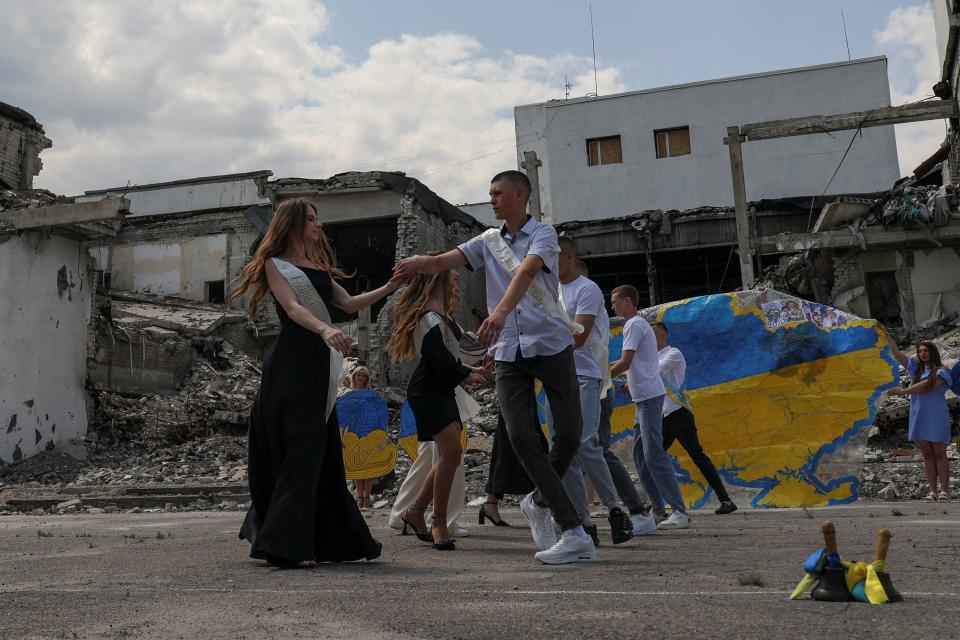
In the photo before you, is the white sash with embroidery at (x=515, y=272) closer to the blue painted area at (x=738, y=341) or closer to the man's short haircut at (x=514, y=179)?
the man's short haircut at (x=514, y=179)

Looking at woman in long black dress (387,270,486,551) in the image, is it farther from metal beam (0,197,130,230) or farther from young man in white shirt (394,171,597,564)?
metal beam (0,197,130,230)

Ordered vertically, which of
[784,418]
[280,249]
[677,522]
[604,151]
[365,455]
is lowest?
[677,522]

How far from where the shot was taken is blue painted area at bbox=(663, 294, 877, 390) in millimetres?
9398

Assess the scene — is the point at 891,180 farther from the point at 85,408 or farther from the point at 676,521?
the point at 676,521

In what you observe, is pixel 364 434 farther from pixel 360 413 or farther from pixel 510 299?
pixel 510 299

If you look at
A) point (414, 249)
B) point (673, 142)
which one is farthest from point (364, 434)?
point (673, 142)

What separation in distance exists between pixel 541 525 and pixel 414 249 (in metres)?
19.0

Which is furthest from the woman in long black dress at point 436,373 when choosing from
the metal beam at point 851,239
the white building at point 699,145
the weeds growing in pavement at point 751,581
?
the white building at point 699,145

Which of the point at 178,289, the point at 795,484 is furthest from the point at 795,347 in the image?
the point at 178,289

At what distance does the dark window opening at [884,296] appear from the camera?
2217 cm

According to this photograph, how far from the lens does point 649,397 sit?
22.9ft

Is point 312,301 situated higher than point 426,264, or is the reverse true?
point 426,264

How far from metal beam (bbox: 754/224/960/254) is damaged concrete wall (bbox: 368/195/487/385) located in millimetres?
7562

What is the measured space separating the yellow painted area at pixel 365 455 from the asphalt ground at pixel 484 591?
11.4 feet
